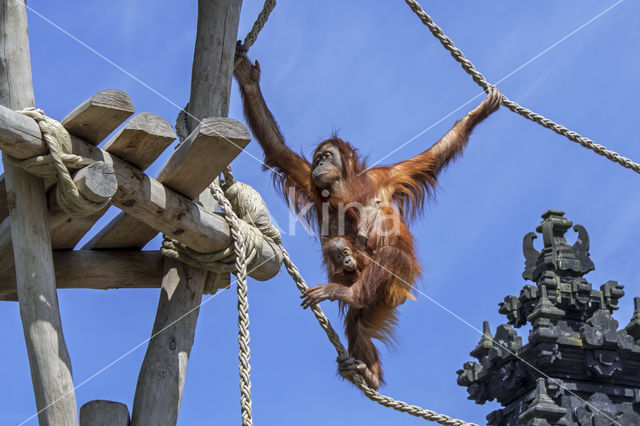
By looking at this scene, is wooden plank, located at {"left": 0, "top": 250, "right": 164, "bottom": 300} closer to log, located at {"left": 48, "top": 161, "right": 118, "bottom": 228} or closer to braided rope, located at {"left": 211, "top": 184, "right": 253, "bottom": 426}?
braided rope, located at {"left": 211, "top": 184, "right": 253, "bottom": 426}

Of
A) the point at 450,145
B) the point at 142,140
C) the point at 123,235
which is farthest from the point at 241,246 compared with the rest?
the point at 450,145

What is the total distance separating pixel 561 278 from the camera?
14.0 m

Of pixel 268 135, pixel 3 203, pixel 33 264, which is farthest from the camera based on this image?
pixel 268 135

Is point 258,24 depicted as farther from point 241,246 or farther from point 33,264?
point 33,264

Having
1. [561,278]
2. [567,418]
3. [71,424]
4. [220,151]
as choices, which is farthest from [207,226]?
[561,278]

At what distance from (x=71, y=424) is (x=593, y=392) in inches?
419

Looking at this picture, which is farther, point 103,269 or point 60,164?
point 103,269

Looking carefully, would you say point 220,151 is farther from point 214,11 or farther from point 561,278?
point 561,278

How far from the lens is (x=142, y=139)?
3.89 meters

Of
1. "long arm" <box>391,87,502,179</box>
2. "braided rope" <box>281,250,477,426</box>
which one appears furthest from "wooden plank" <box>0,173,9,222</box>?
"long arm" <box>391,87,502,179</box>

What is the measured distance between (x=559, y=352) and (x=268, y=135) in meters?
8.73

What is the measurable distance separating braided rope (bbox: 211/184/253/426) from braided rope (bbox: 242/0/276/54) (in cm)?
98

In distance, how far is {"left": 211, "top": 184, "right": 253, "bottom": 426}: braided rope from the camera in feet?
12.8

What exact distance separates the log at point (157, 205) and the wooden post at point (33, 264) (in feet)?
0.75
